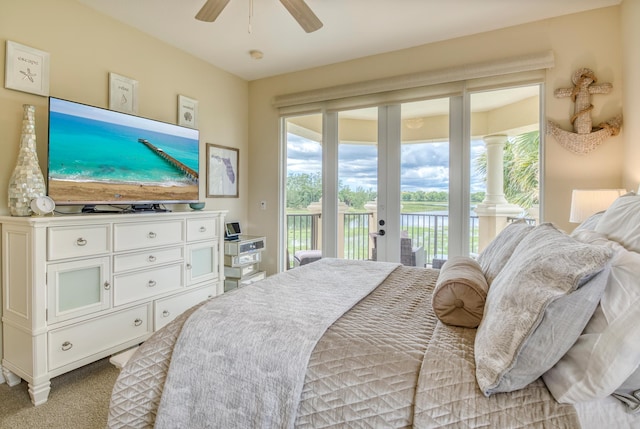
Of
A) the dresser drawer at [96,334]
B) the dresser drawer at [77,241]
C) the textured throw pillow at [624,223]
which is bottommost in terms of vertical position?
the dresser drawer at [96,334]

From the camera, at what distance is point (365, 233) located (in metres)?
3.65

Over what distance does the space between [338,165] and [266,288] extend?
2314 mm

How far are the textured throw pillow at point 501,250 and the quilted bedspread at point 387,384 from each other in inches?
15.4

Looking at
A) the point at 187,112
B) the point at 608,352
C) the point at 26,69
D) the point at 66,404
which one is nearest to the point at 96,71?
the point at 26,69

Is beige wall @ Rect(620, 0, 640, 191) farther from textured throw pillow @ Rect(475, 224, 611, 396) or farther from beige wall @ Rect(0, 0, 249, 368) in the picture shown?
beige wall @ Rect(0, 0, 249, 368)

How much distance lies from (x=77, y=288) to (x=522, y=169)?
3599 mm

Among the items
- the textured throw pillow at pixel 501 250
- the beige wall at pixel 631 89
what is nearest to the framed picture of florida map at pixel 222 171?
the textured throw pillow at pixel 501 250

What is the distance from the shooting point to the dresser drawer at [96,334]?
2020 millimetres

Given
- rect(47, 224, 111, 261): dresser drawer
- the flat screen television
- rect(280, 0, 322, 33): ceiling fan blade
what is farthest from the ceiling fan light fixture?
rect(47, 224, 111, 261): dresser drawer

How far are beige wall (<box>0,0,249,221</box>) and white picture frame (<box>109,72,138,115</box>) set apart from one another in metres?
0.04

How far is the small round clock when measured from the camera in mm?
1975

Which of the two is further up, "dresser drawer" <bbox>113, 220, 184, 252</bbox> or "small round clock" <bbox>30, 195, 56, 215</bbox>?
"small round clock" <bbox>30, 195, 56, 215</bbox>

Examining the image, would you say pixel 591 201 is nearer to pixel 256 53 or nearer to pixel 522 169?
pixel 522 169

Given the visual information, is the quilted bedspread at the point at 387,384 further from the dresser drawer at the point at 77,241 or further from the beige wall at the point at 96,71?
the beige wall at the point at 96,71
